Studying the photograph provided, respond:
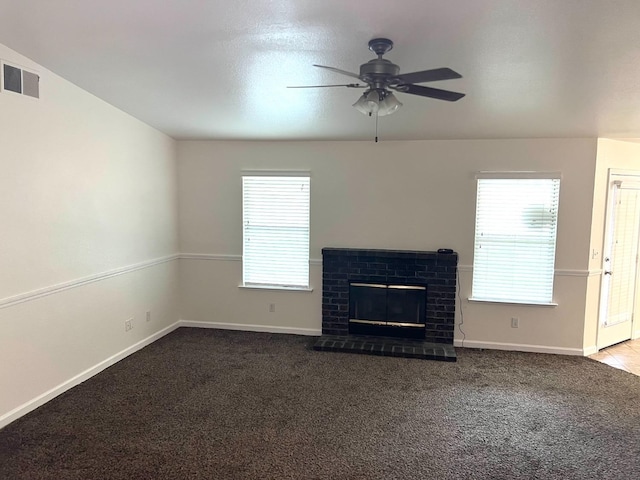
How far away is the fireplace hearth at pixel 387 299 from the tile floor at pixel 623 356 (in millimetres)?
1634

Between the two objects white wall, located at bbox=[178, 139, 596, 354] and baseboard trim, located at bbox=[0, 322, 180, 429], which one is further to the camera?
white wall, located at bbox=[178, 139, 596, 354]

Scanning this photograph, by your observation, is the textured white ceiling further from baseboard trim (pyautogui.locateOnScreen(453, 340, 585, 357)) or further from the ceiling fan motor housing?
baseboard trim (pyautogui.locateOnScreen(453, 340, 585, 357))

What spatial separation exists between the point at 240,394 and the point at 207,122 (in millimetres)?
2784

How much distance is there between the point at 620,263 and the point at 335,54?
430cm

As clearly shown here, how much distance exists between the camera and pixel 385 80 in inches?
98.3

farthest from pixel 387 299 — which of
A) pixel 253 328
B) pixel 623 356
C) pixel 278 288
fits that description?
pixel 623 356

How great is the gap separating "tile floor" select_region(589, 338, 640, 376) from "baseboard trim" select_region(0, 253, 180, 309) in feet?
16.6

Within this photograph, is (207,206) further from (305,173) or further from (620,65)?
(620,65)

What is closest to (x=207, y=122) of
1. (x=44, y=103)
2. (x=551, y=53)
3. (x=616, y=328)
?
(x=44, y=103)

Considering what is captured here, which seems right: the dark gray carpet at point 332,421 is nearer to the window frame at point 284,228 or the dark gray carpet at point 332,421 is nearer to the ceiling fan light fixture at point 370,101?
the window frame at point 284,228

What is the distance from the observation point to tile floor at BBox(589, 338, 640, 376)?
4473 mm

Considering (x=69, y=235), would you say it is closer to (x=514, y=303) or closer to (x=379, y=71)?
(x=379, y=71)

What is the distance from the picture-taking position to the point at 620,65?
295cm

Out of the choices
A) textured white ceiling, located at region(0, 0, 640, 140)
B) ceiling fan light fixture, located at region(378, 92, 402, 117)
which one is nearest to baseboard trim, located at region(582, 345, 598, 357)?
textured white ceiling, located at region(0, 0, 640, 140)
